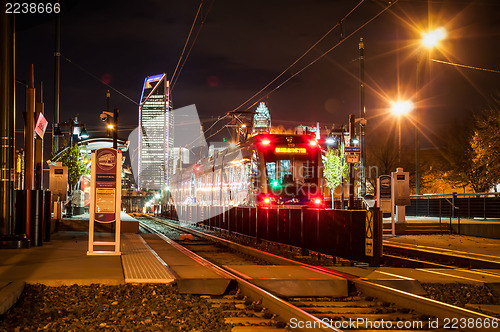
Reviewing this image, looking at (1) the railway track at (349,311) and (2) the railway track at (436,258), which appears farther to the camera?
(2) the railway track at (436,258)

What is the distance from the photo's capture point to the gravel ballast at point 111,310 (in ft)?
21.1

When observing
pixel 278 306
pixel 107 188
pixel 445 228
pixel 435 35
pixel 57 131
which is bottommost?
pixel 445 228

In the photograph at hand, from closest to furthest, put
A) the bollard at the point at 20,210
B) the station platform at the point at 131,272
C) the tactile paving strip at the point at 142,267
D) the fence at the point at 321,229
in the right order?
the station platform at the point at 131,272 → the tactile paving strip at the point at 142,267 → the fence at the point at 321,229 → the bollard at the point at 20,210

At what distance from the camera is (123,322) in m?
6.53

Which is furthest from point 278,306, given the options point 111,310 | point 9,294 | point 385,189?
point 385,189

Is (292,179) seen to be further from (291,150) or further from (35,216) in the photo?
(35,216)

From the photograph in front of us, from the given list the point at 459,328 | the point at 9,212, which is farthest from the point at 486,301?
the point at 9,212

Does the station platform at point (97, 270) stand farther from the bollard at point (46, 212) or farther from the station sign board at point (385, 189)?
the station sign board at point (385, 189)

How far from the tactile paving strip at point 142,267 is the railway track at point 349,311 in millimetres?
1194

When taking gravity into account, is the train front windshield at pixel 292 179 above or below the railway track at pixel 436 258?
above

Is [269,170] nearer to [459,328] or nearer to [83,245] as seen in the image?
[83,245]

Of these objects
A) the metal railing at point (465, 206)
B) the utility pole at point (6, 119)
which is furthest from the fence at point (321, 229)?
the metal railing at point (465, 206)

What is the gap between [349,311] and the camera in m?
7.52

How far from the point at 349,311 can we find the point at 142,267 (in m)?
4.59
